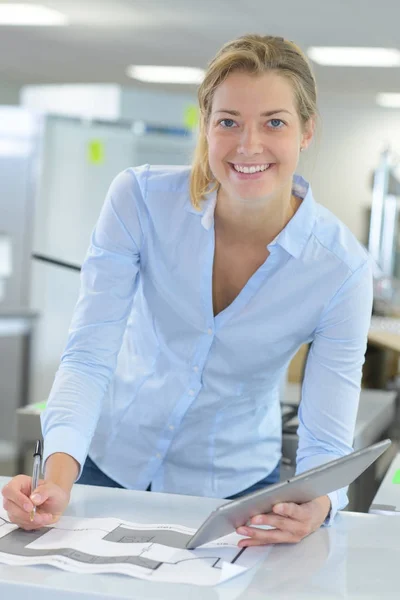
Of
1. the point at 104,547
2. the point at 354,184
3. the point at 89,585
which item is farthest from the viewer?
the point at 354,184

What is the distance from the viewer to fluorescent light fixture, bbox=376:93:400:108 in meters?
7.98

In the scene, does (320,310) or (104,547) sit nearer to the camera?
(104,547)

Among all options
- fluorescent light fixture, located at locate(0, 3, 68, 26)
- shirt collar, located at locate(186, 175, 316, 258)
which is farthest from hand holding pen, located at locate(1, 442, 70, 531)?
fluorescent light fixture, located at locate(0, 3, 68, 26)

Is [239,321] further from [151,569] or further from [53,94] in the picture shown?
[53,94]

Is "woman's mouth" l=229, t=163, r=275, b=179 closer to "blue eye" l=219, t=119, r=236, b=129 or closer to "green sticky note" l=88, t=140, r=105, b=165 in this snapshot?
"blue eye" l=219, t=119, r=236, b=129

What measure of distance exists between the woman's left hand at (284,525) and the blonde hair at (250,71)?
0.59 m

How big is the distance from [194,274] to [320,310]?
9.1 inches

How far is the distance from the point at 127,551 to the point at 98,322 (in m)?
0.50

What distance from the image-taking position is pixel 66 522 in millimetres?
1331

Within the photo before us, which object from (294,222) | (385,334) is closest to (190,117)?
(385,334)

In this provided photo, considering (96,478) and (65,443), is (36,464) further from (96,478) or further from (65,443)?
(96,478)

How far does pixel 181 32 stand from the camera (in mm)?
Result: 5773

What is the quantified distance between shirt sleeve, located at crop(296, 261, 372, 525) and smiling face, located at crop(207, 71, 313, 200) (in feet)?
0.73

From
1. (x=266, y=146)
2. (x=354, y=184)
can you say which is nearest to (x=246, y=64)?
(x=266, y=146)
